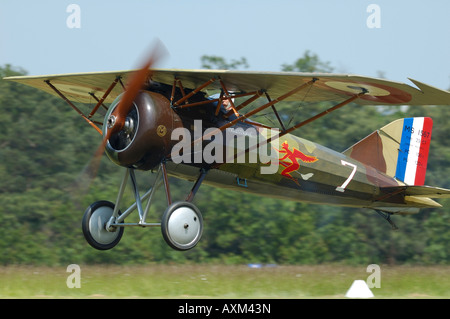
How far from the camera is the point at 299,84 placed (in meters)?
9.82

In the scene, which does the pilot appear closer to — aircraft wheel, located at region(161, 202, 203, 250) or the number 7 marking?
aircraft wheel, located at region(161, 202, 203, 250)

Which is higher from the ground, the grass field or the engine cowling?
the engine cowling

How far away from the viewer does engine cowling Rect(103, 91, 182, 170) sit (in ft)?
31.1

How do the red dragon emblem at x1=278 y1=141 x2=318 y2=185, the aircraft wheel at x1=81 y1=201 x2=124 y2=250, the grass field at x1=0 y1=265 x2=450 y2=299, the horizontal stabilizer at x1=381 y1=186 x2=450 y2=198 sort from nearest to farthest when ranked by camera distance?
the grass field at x1=0 y1=265 x2=450 y2=299 < the aircraft wheel at x1=81 y1=201 x2=124 y2=250 < the red dragon emblem at x1=278 y1=141 x2=318 y2=185 < the horizontal stabilizer at x1=381 y1=186 x2=450 y2=198

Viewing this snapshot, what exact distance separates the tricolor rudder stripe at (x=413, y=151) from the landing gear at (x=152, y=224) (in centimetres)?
504

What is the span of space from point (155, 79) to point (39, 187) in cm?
1608

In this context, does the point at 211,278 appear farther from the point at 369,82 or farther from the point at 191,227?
the point at 369,82

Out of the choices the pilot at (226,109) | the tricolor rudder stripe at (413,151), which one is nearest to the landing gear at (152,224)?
the pilot at (226,109)

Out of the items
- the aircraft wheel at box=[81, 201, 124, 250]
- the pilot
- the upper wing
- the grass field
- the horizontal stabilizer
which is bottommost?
the grass field

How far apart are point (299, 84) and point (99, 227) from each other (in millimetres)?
3847

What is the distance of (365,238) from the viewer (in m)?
25.4

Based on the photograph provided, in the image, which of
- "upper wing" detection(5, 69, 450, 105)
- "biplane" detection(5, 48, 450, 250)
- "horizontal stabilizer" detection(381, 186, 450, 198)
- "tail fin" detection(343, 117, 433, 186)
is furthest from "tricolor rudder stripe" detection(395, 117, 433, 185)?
"upper wing" detection(5, 69, 450, 105)

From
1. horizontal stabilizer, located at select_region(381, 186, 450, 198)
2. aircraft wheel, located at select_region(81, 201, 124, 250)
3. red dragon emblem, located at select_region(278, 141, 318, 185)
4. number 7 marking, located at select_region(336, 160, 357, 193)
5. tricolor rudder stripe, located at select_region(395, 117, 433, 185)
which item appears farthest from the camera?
tricolor rudder stripe, located at select_region(395, 117, 433, 185)

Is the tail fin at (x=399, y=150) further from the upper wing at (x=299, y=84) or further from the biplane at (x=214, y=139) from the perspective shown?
the upper wing at (x=299, y=84)
